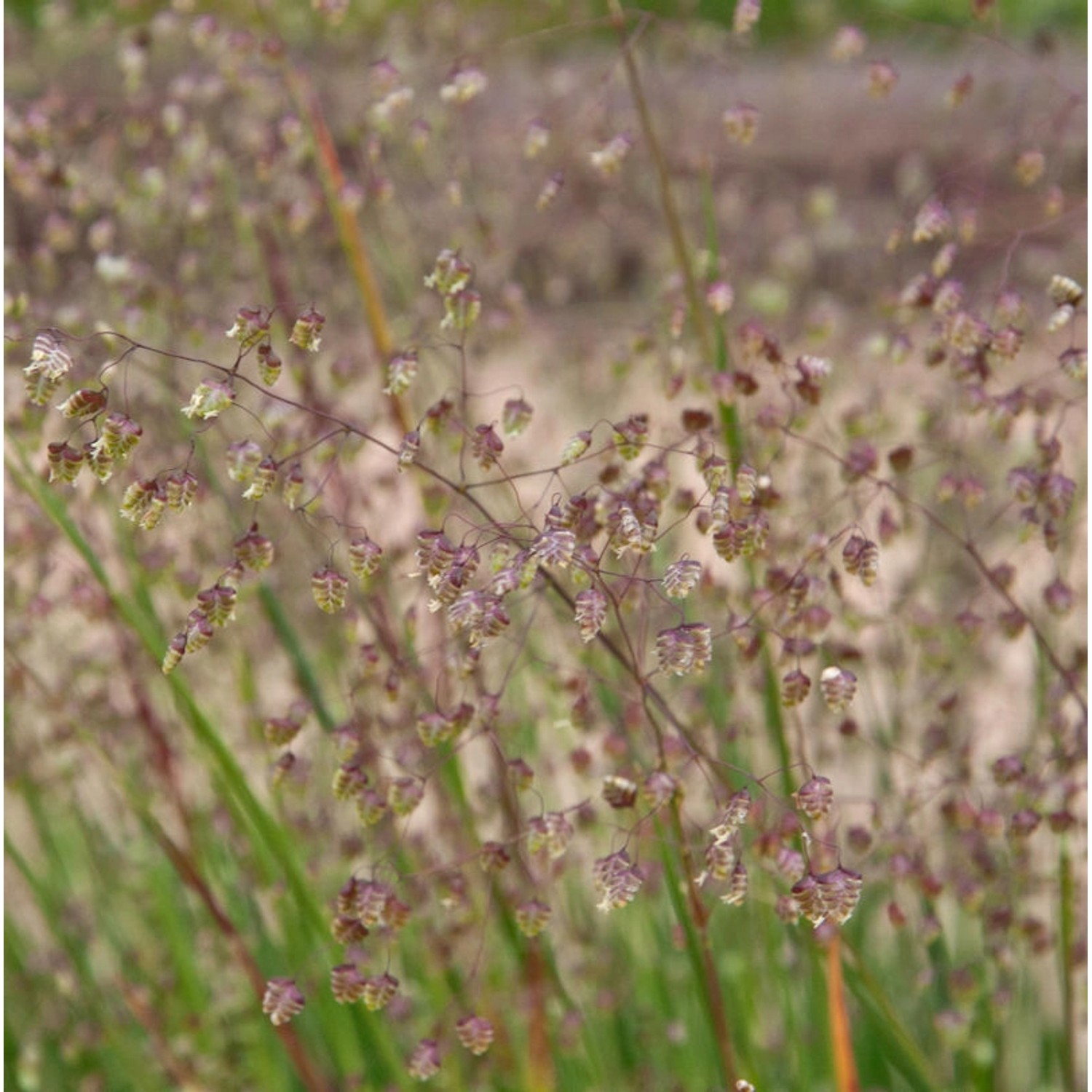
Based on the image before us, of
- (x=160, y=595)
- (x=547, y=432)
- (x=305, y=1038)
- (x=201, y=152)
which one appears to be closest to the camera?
(x=201, y=152)

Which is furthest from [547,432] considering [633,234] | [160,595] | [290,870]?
[633,234]

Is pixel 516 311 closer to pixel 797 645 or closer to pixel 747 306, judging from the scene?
pixel 797 645

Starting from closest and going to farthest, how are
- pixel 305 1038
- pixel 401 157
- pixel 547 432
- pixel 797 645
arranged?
pixel 797 645, pixel 305 1038, pixel 547 432, pixel 401 157

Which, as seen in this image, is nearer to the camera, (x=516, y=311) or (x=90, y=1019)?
(x=516, y=311)

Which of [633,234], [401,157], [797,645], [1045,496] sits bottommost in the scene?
[797,645]

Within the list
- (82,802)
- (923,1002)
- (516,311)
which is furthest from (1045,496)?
(82,802)

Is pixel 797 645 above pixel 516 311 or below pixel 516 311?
below

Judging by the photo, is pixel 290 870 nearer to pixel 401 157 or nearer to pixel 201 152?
pixel 201 152
